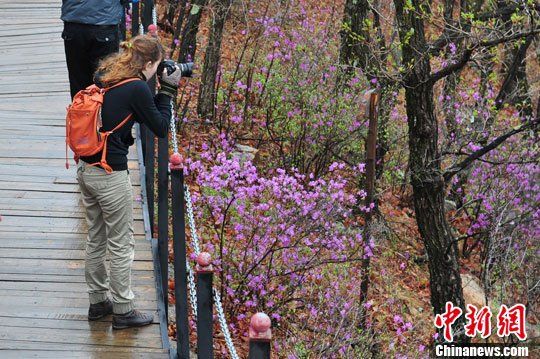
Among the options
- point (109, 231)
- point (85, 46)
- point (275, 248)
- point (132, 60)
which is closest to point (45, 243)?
point (109, 231)

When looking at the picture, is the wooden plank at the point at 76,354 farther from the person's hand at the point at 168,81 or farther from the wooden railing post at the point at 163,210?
the person's hand at the point at 168,81

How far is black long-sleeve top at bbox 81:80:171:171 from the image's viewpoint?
418cm

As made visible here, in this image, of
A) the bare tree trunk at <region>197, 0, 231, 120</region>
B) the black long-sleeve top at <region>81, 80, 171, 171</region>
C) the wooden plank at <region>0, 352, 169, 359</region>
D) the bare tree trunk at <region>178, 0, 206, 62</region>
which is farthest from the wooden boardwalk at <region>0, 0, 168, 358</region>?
the bare tree trunk at <region>197, 0, 231, 120</region>

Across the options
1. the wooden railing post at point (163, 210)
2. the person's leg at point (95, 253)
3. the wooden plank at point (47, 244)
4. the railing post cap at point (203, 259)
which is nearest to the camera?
the railing post cap at point (203, 259)

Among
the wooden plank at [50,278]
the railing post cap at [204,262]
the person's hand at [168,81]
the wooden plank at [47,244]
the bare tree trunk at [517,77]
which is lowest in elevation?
the wooden plank at [50,278]

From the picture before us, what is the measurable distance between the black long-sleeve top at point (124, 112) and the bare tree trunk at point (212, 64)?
639cm

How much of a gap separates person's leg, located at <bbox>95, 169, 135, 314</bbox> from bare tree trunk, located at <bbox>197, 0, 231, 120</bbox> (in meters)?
6.40

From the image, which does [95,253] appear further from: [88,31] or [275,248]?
[275,248]

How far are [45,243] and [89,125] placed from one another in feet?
5.01

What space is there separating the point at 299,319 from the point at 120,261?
3.23 metres

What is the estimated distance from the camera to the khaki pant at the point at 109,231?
14.1 ft

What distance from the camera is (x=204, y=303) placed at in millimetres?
3418

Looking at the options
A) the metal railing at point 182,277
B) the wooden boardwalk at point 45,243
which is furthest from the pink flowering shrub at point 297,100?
the metal railing at point 182,277

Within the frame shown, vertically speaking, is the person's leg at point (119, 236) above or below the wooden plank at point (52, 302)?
above
